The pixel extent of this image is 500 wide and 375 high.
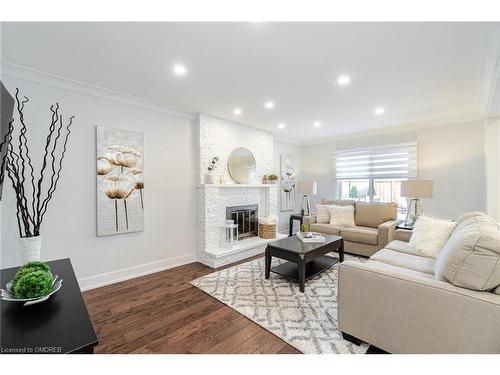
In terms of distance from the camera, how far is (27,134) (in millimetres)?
2350

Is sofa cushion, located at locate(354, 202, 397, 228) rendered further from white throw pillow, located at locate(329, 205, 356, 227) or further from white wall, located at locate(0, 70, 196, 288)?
white wall, located at locate(0, 70, 196, 288)

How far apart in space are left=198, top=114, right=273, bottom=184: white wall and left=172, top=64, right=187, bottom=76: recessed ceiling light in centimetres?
Answer: 128

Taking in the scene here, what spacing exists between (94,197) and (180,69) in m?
1.88

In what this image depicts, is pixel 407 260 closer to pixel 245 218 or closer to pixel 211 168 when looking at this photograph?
pixel 245 218

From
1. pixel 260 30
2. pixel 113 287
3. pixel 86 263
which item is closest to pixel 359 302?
pixel 260 30

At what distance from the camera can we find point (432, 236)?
251 cm

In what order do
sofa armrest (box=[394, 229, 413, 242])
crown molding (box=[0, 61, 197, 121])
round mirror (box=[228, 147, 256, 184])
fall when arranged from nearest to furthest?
crown molding (box=[0, 61, 197, 121])
sofa armrest (box=[394, 229, 413, 242])
round mirror (box=[228, 147, 256, 184])

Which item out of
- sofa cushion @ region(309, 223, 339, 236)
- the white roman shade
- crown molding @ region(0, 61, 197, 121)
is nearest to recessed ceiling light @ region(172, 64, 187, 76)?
crown molding @ region(0, 61, 197, 121)

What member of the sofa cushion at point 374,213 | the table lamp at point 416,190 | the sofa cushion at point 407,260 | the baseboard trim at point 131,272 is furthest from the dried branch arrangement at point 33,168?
the table lamp at point 416,190

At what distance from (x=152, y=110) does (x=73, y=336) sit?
3029mm

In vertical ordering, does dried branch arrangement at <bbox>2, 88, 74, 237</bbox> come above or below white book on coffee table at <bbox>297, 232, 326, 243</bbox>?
above

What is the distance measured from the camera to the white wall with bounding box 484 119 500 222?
3.37 metres

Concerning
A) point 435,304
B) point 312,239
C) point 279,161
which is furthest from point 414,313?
point 279,161
